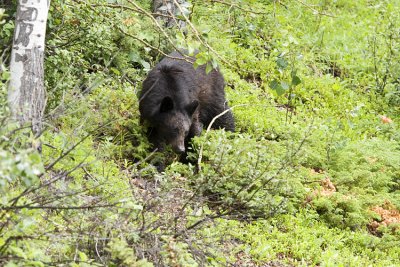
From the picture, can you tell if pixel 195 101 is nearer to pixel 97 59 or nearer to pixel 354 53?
pixel 97 59

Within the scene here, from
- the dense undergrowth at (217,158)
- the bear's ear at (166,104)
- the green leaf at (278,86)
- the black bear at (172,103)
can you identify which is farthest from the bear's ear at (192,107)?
the green leaf at (278,86)

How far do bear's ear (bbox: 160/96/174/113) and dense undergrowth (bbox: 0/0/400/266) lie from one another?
0.44 meters

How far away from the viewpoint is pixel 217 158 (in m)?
7.11

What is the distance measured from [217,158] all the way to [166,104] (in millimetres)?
2989

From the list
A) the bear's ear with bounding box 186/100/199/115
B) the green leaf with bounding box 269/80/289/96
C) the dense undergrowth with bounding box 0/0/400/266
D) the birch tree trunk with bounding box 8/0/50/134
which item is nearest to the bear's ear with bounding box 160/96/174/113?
the bear's ear with bounding box 186/100/199/115

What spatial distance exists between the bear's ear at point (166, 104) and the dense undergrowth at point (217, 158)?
17.2 inches

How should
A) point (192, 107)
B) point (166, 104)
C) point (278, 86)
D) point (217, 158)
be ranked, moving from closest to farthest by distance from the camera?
point (217, 158), point (278, 86), point (166, 104), point (192, 107)

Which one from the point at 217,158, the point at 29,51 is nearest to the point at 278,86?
the point at 217,158

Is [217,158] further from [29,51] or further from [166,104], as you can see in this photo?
[166,104]

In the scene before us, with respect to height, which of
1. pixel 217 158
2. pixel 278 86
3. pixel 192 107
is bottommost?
pixel 192 107

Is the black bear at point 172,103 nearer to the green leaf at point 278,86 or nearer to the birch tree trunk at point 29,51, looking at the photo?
the green leaf at point 278,86

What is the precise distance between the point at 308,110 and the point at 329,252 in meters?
5.04

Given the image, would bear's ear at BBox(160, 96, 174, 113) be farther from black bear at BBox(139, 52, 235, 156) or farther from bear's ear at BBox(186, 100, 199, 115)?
bear's ear at BBox(186, 100, 199, 115)

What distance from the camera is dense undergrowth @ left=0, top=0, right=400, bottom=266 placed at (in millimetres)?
5309
